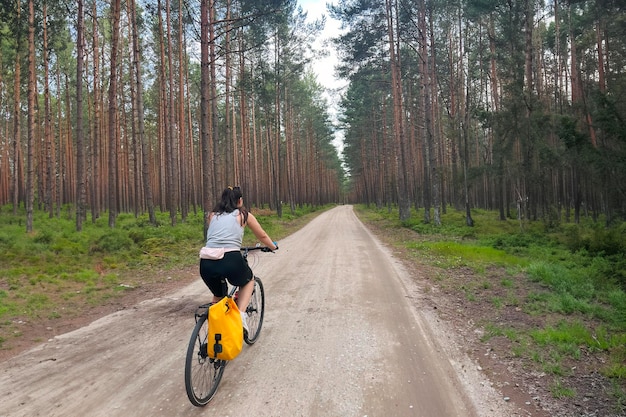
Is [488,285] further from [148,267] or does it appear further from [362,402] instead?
[148,267]

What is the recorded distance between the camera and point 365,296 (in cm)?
662

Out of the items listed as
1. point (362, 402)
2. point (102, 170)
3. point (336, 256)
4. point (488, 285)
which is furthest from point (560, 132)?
point (102, 170)

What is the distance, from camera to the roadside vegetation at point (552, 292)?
13.7 ft

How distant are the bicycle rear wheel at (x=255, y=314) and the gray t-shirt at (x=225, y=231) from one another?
87 centimetres

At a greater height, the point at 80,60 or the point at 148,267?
the point at 80,60

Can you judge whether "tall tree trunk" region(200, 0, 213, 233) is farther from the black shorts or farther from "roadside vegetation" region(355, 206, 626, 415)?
the black shorts

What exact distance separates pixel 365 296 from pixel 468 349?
237 centimetres

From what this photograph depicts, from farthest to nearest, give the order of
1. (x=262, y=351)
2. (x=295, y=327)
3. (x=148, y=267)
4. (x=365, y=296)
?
(x=148, y=267), (x=365, y=296), (x=295, y=327), (x=262, y=351)

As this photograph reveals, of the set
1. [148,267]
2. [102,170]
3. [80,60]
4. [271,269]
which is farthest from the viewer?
[102,170]

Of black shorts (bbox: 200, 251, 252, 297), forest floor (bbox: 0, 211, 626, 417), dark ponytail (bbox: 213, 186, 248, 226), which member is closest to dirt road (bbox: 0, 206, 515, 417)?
forest floor (bbox: 0, 211, 626, 417)

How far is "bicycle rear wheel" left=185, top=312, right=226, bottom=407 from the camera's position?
117 inches

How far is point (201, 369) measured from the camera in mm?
3188

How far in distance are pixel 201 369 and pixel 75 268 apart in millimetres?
7747

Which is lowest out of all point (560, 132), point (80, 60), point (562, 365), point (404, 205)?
point (562, 365)
